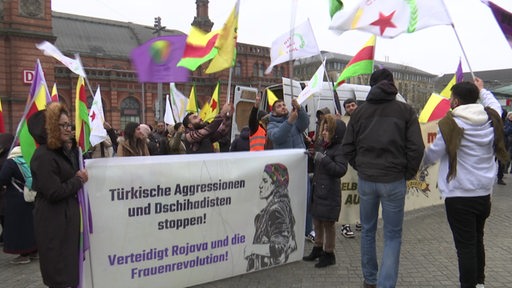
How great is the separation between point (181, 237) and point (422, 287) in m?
2.48

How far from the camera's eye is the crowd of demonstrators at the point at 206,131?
5.61 metres

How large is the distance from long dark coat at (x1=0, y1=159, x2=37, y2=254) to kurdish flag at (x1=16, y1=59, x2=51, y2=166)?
149 cm

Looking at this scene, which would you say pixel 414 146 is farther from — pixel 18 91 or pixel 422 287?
pixel 18 91

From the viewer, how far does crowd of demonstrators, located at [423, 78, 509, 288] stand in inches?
142

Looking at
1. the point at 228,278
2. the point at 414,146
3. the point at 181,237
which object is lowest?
the point at 228,278

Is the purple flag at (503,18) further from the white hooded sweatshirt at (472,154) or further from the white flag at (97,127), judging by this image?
the white flag at (97,127)

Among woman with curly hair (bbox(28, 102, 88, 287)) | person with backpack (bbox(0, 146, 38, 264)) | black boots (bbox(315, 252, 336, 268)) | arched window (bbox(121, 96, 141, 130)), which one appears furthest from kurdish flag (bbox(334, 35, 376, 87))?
arched window (bbox(121, 96, 141, 130))

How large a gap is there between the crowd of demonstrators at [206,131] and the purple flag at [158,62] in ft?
2.77

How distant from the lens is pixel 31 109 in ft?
13.6

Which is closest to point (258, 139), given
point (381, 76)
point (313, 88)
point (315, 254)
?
point (313, 88)

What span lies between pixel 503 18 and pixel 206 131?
3.66 m

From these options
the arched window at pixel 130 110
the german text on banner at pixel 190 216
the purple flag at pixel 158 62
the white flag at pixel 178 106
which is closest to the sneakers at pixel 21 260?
the german text on banner at pixel 190 216

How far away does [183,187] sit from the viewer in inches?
157

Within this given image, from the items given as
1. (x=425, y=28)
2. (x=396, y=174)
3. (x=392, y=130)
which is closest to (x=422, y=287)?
(x=396, y=174)
